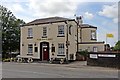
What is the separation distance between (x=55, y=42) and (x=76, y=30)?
6.38m

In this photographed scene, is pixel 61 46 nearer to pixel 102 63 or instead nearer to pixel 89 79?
pixel 102 63

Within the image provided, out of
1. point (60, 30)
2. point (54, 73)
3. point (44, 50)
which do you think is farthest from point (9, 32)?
point (54, 73)

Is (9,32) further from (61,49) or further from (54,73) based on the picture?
(54,73)

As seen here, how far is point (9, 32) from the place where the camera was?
190 ft

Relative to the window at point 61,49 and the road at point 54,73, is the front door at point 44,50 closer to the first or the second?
the window at point 61,49

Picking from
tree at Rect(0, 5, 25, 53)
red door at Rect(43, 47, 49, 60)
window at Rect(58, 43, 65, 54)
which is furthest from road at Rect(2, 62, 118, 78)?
tree at Rect(0, 5, 25, 53)

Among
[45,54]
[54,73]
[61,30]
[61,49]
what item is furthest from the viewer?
[45,54]

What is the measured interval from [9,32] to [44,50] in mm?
19778

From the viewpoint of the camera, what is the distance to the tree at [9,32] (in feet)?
186

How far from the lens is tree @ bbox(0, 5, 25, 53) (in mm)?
56625

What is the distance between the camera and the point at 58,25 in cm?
3928

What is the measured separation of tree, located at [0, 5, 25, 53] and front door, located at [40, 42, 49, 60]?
684 inches

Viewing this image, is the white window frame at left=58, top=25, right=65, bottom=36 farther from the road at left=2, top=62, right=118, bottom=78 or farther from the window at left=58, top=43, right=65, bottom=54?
the road at left=2, top=62, right=118, bottom=78

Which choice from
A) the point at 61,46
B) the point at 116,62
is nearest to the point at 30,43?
the point at 61,46
